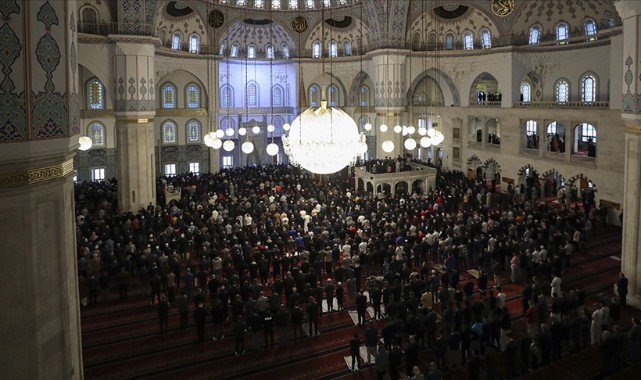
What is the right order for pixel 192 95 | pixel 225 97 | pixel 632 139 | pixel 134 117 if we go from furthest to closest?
pixel 225 97
pixel 192 95
pixel 134 117
pixel 632 139

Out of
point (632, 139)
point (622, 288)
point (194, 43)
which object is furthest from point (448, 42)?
point (622, 288)

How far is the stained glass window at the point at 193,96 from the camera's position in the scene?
27.0 meters

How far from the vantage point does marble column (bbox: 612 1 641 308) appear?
10.2 m

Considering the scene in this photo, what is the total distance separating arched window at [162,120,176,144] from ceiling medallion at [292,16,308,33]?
829cm

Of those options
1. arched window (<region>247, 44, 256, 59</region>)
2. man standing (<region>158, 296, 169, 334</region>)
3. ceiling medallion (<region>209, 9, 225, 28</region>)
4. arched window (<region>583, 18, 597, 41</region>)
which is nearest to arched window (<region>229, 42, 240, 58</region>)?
arched window (<region>247, 44, 256, 59</region>)

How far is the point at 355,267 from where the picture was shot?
11758mm

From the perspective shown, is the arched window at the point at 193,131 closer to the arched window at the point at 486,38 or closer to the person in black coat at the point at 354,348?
the arched window at the point at 486,38

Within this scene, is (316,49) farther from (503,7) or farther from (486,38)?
(503,7)

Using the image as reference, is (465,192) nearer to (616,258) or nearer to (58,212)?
(616,258)

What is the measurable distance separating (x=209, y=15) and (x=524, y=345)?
22269 mm

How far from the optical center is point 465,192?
2008cm

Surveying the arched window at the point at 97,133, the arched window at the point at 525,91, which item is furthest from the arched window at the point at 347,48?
the arched window at the point at 97,133

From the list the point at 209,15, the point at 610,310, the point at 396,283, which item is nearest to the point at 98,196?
A: the point at 209,15

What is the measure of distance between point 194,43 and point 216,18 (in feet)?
5.33
